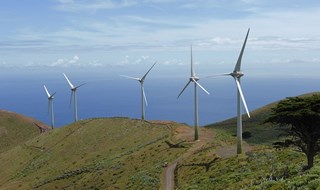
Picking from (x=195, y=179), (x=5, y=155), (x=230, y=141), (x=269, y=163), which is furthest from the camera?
(x=5, y=155)

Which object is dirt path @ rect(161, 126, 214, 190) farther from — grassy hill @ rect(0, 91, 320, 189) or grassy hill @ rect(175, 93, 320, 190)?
grassy hill @ rect(175, 93, 320, 190)

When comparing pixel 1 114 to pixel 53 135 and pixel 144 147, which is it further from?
pixel 144 147

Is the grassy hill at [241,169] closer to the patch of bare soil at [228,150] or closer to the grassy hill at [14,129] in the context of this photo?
the patch of bare soil at [228,150]

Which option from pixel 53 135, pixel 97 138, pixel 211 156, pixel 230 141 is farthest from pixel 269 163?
pixel 53 135

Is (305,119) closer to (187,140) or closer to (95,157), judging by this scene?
(187,140)

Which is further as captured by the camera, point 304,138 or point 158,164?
point 158,164

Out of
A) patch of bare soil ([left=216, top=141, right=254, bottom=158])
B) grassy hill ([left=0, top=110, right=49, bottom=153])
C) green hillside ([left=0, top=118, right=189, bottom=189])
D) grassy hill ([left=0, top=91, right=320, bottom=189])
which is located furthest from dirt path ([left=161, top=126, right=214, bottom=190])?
grassy hill ([left=0, top=110, right=49, bottom=153])

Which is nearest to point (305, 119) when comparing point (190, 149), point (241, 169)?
point (241, 169)
